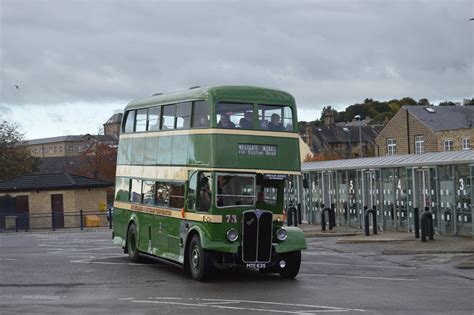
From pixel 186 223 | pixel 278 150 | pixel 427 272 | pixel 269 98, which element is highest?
pixel 269 98

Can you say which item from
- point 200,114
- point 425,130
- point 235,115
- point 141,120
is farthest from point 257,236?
point 425,130

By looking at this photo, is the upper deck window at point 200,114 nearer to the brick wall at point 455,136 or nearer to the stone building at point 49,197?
the stone building at point 49,197

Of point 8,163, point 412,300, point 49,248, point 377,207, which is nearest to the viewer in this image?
point 412,300

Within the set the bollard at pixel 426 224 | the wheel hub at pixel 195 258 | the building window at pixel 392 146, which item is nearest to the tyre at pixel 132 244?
the wheel hub at pixel 195 258

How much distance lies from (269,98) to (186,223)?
3.26 metres

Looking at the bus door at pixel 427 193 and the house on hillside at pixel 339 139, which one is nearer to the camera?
the bus door at pixel 427 193

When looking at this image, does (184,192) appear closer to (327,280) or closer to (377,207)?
(327,280)

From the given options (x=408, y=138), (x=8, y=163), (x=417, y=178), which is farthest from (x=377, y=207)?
(x=8, y=163)

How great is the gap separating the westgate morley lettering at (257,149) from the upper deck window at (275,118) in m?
0.42

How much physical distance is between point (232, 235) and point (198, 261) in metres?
0.99

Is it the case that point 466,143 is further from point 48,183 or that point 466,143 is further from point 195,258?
point 195,258

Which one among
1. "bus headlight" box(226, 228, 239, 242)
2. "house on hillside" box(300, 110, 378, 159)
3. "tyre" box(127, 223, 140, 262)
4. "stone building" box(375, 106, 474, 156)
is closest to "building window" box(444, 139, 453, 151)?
"stone building" box(375, 106, 474, 156)

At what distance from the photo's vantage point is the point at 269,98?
1880cm

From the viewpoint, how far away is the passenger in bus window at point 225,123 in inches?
709
